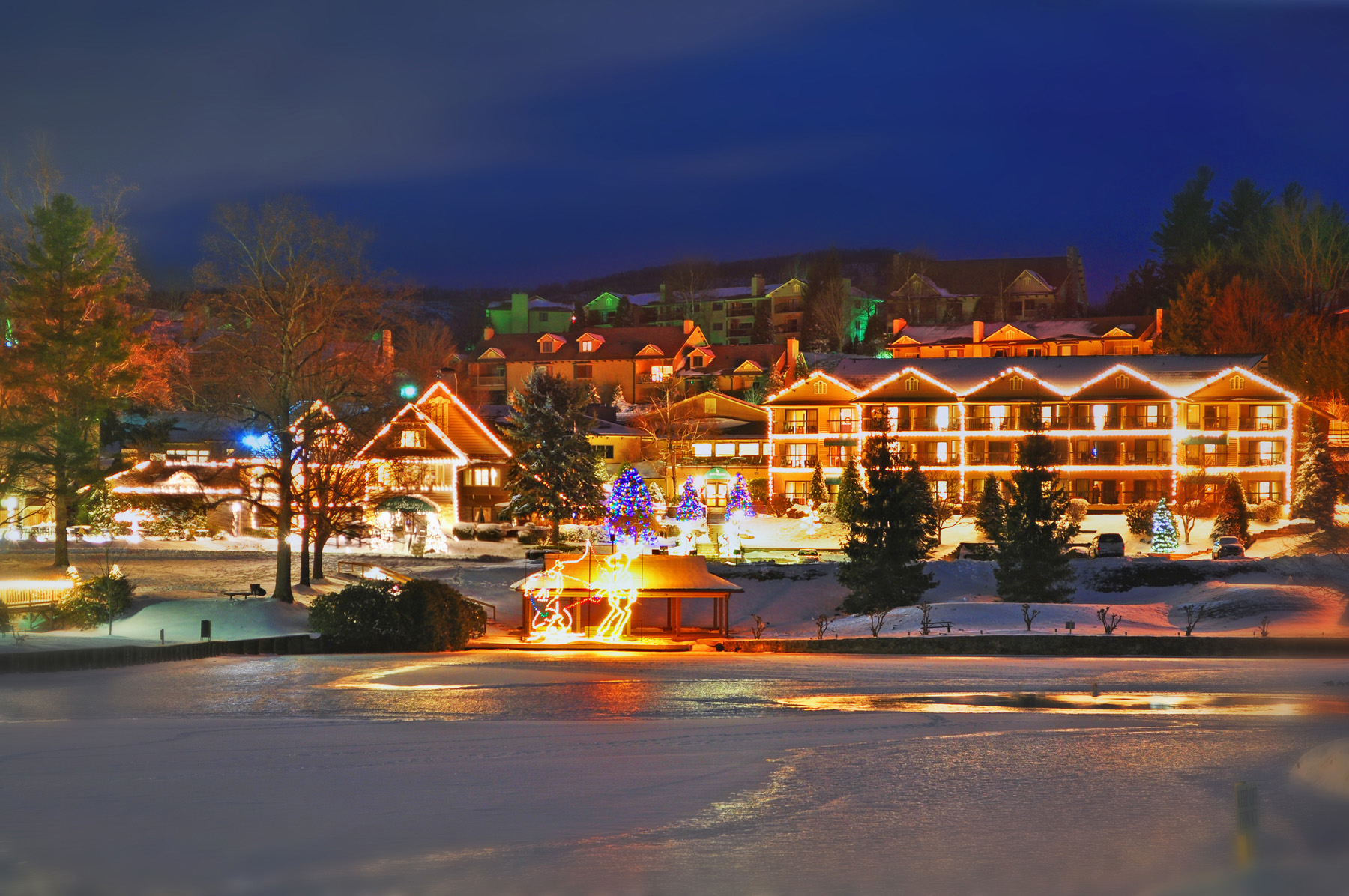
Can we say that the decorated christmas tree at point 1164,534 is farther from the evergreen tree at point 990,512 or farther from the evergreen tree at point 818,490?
the evergreen tree at point 818,490

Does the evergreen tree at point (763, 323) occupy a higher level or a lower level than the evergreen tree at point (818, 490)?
higher

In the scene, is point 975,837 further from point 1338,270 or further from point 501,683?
point 1338,270

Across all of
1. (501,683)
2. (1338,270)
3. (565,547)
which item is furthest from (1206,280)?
(501,683)

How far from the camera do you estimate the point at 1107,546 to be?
50281mm

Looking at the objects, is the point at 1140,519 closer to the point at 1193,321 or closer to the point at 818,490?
the point at 818,490

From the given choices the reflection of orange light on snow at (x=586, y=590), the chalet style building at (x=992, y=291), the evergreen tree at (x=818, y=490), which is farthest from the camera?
the chalet style building at (x=992, y=291)

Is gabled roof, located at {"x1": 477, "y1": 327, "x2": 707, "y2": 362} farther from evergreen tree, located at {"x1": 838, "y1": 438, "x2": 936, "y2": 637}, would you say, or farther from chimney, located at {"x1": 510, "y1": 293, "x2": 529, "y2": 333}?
evergreen tree, located at {"x1": 838, "y1": 438, "x2": 936, "y2": 637}

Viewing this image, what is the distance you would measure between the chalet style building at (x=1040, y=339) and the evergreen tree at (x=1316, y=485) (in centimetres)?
2844

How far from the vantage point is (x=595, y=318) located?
13162cm

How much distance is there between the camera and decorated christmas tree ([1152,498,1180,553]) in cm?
5003

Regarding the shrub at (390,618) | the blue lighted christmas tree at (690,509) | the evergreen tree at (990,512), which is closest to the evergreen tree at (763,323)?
the evergreen tree at (990,512)

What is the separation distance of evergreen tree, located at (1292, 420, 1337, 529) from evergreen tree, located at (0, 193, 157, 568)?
159ft

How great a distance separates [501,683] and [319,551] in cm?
2233

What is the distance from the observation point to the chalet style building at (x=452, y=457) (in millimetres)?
59281
